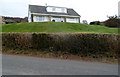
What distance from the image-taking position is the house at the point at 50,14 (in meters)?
35.1

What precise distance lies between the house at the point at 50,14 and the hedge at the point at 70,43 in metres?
24.5

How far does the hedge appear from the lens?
8.92 meters

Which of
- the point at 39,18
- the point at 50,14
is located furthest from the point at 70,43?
the point at 50,14

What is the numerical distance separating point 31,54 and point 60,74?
4.70m

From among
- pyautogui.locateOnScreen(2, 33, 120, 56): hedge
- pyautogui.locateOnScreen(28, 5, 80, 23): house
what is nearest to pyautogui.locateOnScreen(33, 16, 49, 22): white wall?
pyautogui.locateOnScreen(28, 5, 80, 23): house

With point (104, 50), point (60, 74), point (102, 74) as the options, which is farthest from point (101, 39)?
point (60, 74)

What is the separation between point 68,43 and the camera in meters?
9.48

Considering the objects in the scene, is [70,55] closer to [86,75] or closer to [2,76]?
[86,75]

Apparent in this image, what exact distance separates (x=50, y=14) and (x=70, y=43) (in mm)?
27711

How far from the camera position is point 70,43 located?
943cm

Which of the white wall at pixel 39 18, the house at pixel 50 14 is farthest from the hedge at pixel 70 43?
the white wall at pixel 39 18

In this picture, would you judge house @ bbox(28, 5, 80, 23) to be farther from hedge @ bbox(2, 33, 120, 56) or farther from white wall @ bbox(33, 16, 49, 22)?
hedge @ bbox(2, 33, 120, 56)

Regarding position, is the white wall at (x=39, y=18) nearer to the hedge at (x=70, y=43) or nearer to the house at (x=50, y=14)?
the house at (x=50, y=14)

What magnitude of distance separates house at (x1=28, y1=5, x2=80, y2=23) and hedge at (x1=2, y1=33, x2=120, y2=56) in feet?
80.5
